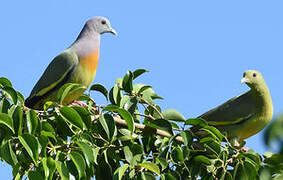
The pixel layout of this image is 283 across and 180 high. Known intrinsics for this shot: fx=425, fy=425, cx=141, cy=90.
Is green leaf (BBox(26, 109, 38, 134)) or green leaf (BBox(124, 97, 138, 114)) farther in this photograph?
green leaf (BBox(124, 97, 138, 114))

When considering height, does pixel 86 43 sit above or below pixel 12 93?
above

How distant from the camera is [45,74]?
17.4 feet

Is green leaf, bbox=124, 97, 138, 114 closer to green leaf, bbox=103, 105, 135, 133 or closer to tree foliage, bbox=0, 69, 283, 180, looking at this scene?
tree foliage, bbox=0, 69, 283, 180

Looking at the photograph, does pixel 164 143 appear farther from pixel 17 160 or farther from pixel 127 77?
pixel 17 160

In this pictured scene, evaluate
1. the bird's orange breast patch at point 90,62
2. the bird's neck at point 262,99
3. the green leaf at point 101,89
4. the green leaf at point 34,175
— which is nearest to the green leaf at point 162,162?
the green leaf at point 34,175

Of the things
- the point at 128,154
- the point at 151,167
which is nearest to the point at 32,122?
the point at 128,154

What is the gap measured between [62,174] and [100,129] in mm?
622

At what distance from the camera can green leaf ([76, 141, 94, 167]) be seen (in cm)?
259

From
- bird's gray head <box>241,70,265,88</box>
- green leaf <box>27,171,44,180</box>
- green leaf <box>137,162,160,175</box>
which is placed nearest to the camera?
green leaf <box>27,171,44,180</box>

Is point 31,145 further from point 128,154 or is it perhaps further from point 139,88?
point 139,88

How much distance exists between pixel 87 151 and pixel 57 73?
272 cm

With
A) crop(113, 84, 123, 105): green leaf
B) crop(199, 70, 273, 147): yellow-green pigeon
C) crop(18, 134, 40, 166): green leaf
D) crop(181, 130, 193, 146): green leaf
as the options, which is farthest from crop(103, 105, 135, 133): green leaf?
crop(199, 70, 273, 147): yellow-green pigeon

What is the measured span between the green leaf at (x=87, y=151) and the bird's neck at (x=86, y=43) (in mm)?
2671

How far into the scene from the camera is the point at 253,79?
16.3ft
